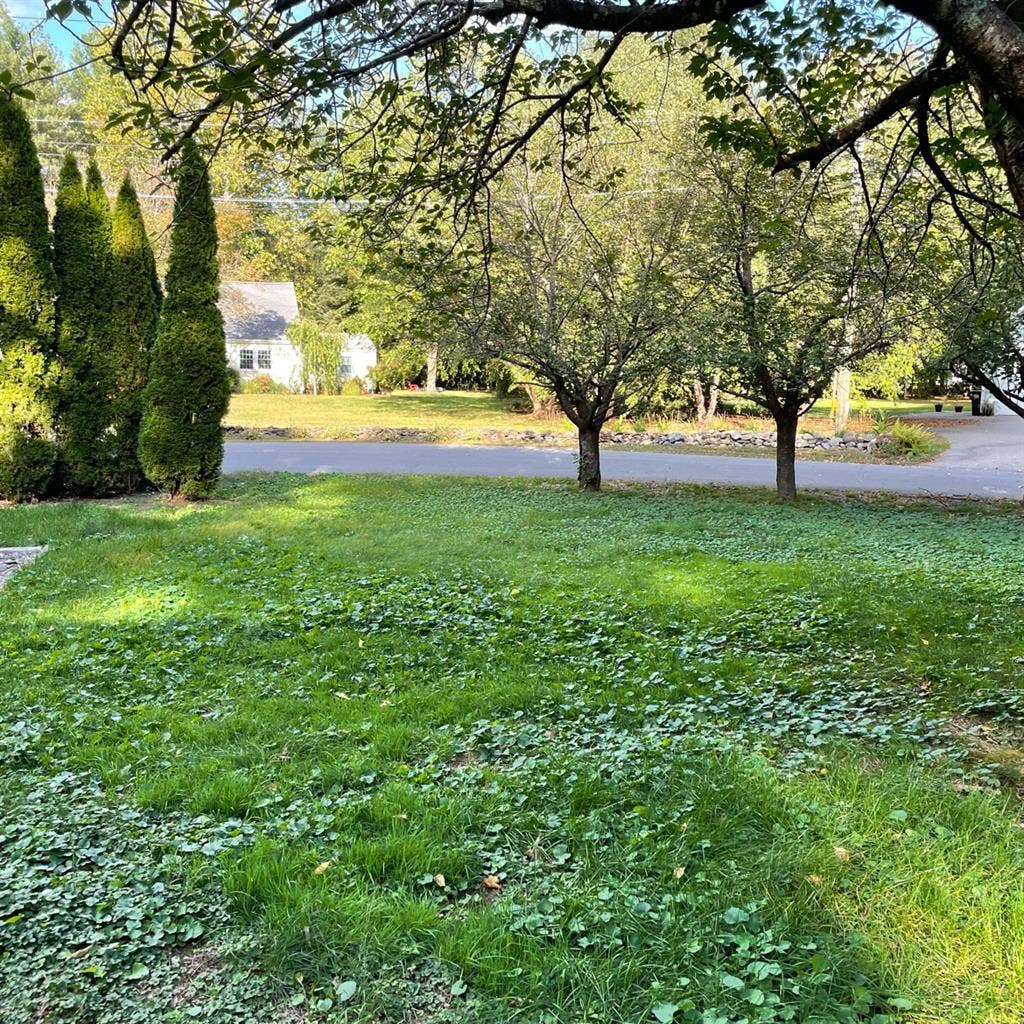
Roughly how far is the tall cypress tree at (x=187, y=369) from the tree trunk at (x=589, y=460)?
542 cm

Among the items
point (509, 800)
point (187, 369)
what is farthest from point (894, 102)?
point (187, 369)

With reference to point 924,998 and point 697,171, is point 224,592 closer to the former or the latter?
point 924,998

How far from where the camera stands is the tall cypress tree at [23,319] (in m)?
9.94

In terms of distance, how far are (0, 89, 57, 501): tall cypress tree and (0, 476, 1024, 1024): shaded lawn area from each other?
491 centimetres

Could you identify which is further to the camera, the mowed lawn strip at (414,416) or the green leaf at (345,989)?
the mowed lawn strip at (414,416)

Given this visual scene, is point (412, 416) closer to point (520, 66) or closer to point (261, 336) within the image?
point (261, 336)

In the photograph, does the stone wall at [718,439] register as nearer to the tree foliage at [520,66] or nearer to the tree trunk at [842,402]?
the tree trunk at [842,402]

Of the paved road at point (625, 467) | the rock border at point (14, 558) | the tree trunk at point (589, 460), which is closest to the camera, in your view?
the rock border at point (14, 558)

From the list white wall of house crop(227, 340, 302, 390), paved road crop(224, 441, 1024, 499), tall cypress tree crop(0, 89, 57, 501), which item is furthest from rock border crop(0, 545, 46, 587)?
white wall of house crop(227, 340, 302, 390)

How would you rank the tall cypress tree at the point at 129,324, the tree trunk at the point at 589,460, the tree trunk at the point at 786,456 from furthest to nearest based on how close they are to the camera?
the tree trunk at the point at 589,460 < the tree trunk at the point at 786,456 < the tall cypress tree at the point at 129,324

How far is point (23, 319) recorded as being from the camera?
401 inches

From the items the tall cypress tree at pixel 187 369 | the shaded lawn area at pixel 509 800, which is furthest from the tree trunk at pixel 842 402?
the tall cypress tree at pixel 187 369

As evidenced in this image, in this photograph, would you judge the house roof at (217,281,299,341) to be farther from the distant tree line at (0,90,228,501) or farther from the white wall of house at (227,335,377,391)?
A: the distant tree line at (0,90,228,501)

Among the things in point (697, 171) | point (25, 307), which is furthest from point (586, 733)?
point (25, 307)
